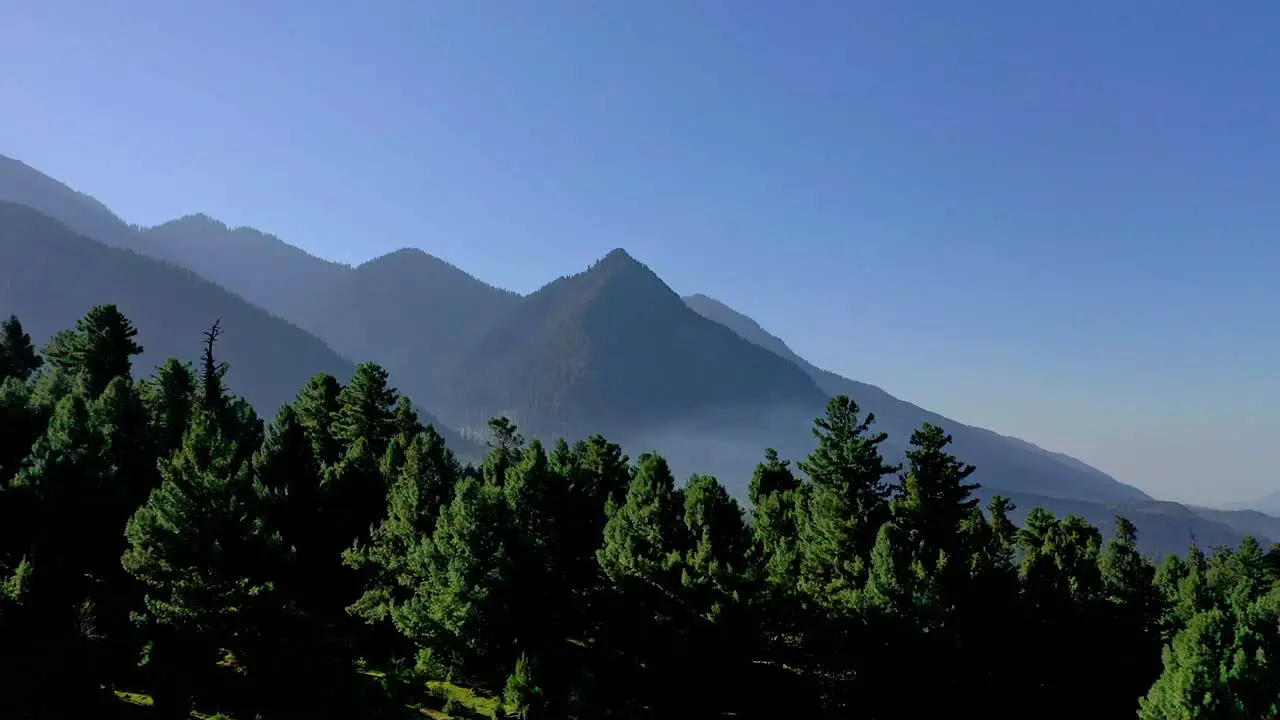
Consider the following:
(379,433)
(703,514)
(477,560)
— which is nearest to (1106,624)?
(703,514)

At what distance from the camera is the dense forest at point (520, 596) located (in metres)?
28.9

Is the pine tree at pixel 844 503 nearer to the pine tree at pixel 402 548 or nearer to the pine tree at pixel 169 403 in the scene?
the pine tree at pixel 402 548

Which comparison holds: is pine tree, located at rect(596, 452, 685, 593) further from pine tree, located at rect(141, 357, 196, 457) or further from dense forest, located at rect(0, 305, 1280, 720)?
pine tree, located at rect(141, 357, 196, 457)

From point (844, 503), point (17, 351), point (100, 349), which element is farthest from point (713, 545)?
point (17, 351)

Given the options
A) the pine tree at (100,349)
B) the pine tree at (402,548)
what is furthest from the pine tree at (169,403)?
the pine tree at (402,548)

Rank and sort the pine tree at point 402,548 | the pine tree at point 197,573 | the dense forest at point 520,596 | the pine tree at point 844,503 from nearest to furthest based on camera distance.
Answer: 1. the pine tree at point 197,573
2. the dense forest at point 520,596
3. the pine tree at point 402,548
4. the pine tree at point 844,503

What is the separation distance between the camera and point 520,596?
3453 cm

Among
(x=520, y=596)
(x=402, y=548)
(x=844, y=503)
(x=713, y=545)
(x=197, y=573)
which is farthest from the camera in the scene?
(x=844, y=503)

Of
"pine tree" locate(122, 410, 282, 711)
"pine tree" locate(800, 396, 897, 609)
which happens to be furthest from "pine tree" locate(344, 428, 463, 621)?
"pine tree" locate(800, 396, 897, 609)

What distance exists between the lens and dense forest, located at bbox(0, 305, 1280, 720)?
28.9 metres

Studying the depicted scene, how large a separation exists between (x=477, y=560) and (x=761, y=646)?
1696 centimetres

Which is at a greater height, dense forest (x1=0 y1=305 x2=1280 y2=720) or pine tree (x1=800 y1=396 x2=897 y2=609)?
pine tree (x1=800 y1=396 x2=897 y2=609)

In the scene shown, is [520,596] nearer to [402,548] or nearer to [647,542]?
[647,542]

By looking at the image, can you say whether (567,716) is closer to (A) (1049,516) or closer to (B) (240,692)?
(B) (240,692)
